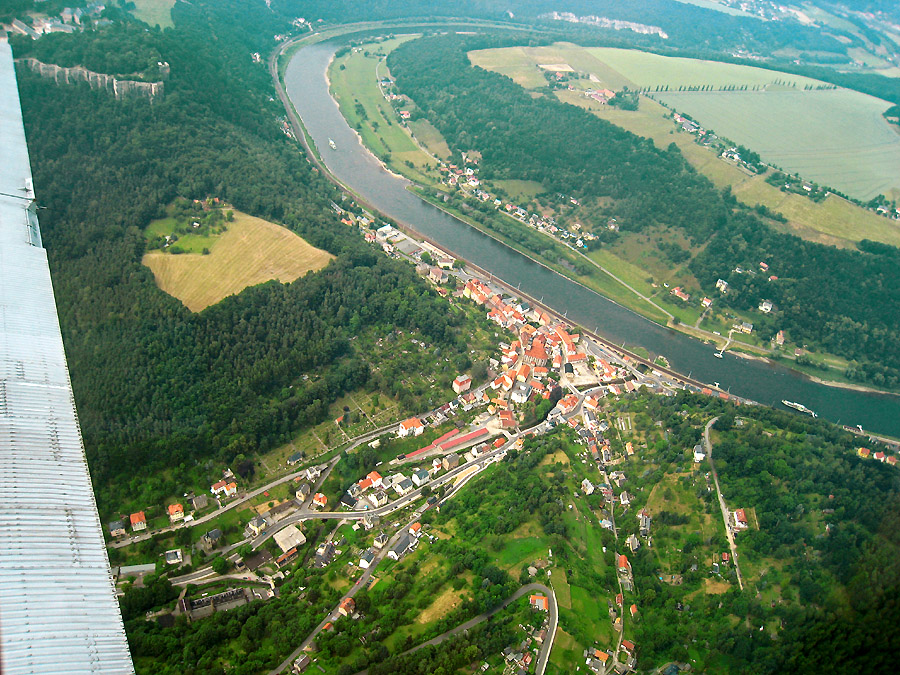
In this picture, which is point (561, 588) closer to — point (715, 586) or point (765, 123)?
point (715, 586)

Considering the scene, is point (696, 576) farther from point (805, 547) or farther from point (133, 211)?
point (133, 211)

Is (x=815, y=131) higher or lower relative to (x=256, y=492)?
higher

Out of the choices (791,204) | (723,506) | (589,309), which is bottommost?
(589,309)

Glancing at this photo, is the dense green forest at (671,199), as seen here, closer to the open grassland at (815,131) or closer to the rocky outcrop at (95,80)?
the open grassland at (815,131)

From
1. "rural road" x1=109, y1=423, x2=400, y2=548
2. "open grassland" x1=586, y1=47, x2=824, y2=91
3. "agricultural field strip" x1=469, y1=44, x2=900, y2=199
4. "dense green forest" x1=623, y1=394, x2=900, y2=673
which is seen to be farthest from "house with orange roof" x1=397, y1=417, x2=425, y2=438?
"open grassland" x1=586, y1=47, x2=824, y2=91

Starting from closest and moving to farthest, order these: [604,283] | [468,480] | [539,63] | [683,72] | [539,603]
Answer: [539,603] < [468,480] < [604,283] < [539,63] < [683,72]

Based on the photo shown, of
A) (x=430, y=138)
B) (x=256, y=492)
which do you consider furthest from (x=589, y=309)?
(x=430, y=138)
